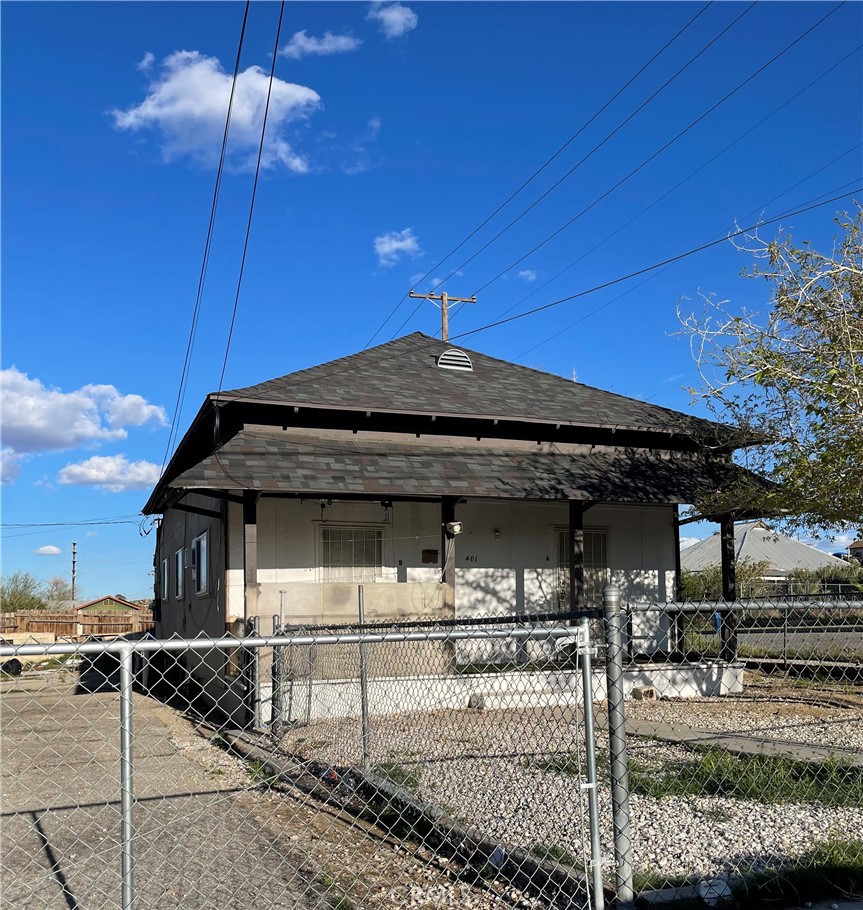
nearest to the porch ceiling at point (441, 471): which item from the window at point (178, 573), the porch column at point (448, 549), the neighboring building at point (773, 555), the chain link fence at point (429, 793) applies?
the porch column at point (448, 549)

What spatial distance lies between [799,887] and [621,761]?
1417 millimetres

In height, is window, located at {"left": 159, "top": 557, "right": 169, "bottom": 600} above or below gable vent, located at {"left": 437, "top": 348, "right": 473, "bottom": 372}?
below

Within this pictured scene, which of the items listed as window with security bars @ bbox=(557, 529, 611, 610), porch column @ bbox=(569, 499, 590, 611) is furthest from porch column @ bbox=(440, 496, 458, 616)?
window with security bars @ bbox=(557, 529, 611, 610)

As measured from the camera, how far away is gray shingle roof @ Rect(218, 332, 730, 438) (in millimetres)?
14266

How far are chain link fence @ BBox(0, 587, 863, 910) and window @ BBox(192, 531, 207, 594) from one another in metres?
4.17

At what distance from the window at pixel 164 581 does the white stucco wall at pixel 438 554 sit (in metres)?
9.74

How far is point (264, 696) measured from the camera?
1093cm

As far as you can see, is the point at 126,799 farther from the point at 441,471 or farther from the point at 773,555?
the point at 773,555

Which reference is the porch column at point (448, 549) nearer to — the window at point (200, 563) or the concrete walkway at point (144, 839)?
the concrete walkway at point (144, 839)

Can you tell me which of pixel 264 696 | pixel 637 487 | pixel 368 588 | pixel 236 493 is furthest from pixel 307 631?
pixel 637 487

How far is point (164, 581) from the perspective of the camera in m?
23.0

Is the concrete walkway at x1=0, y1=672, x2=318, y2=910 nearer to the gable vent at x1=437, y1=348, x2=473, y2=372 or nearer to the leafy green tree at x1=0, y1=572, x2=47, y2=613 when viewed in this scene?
the gable vent at x1=437, y1=348, x2=473, y2=372

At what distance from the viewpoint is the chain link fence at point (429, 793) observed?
4.29 metres

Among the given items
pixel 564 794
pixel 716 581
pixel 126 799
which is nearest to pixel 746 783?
pixel 564 794
